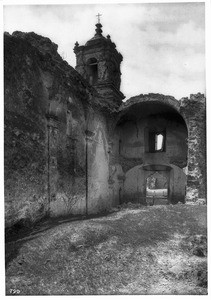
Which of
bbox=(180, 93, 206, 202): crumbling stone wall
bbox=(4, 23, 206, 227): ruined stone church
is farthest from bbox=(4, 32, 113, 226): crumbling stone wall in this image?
bbox=(180, 93, 206, 202): crumbling stone wall

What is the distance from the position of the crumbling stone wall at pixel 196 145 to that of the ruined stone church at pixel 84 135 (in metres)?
0.04

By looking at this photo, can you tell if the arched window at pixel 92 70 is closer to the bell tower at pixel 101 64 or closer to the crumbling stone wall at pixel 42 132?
the bell tower at pixel 101 64

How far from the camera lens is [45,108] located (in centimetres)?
723

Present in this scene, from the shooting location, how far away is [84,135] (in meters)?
9.87

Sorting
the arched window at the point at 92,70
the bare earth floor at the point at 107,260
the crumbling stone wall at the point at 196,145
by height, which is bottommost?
the bare earth floor at the point at 107,260

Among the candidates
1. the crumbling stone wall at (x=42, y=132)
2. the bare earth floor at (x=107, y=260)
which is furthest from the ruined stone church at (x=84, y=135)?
the bare earth floor at (x=107, y=260)

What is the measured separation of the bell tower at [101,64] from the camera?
14023 millimetres

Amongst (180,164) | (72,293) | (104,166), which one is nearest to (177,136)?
(180,164)

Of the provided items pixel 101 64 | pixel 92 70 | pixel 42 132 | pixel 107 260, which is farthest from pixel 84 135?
pixel 92 70

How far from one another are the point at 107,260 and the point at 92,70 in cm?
1245

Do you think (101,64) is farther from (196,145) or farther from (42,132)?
(42,132)

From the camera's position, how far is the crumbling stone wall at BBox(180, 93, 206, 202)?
33.8 ft

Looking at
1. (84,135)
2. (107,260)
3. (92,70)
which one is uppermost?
(92,70)

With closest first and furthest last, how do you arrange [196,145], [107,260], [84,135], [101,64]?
[107,260]
[84,135]
[196,145]
[101,64]
